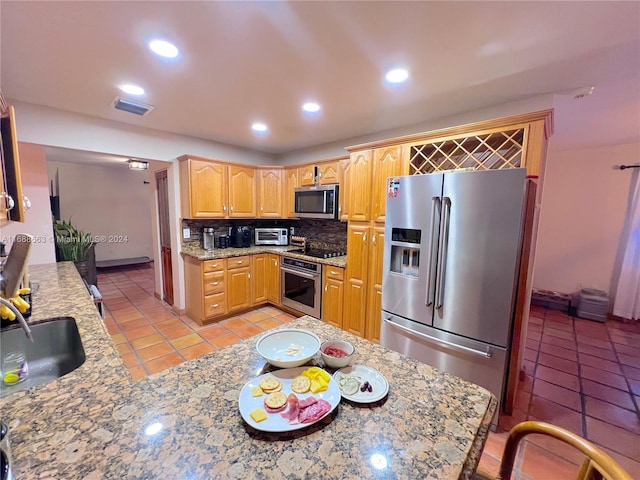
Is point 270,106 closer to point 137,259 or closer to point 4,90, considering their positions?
point 4,90

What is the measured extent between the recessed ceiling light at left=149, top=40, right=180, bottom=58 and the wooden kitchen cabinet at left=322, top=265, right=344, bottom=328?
2.27 m

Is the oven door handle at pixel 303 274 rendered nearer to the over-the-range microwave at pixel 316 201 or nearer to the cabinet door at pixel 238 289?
the cabinet door at pixel 238 289

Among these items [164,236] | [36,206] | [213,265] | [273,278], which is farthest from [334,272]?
[36,206]

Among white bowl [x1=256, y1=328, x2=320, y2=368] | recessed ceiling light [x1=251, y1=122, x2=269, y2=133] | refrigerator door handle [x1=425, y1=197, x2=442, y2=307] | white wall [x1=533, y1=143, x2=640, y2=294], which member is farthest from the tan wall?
white wall [x1=533, y1=143, x2=640, y2=294]

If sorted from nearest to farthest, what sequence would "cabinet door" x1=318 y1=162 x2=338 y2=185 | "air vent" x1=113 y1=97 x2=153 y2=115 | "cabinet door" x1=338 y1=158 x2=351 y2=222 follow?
"air vent" x1=113 y1=97 x2=153 y2=115 → "cabinet door" x1=338 y1=158 x2=351 y2=222 → "cabinet door" x1=318 y1=162 x2=338 y2=185

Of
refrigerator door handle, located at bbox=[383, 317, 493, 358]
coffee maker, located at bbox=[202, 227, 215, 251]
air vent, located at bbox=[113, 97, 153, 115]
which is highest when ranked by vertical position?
air vent, located at bbox=[113, 97, 153, 115]

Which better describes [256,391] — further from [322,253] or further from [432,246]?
[322,253]

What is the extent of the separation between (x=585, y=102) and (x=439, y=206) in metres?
1.67

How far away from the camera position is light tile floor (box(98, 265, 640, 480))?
5.42 feet

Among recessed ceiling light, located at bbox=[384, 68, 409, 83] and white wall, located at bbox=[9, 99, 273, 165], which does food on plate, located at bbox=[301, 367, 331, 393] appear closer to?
recessed ceiling light, located at bbox=[384, 68, 409, 83]

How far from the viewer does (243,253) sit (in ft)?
11.5

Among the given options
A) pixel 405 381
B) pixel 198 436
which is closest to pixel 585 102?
pixel 405 381

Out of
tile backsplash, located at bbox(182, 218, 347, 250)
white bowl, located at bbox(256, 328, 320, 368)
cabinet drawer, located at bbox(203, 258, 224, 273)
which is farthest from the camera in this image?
tile backsplash, located at bbox(182, 218, 347, 250)

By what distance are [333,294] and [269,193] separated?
1.82 m
